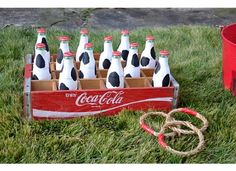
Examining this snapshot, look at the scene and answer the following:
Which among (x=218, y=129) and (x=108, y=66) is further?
(x=108, y=66)

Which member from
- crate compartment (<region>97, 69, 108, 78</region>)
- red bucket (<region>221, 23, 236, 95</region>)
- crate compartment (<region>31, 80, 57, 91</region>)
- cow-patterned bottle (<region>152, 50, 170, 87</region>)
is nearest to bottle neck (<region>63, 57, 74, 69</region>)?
crate compartment (<region>31, 80, 57, 91</region>)

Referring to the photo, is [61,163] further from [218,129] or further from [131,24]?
[131,24]

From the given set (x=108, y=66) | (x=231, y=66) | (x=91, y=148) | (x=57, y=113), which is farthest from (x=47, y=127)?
(x=231, y=66)

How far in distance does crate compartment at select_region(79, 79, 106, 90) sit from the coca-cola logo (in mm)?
81

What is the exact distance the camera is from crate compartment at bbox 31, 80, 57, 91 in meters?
2.14

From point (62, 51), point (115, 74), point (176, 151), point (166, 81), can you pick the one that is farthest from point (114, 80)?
point (176, 151)

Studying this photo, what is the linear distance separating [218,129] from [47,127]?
697mm

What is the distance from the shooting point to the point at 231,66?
239cm

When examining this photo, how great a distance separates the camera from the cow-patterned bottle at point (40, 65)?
2.19 meters

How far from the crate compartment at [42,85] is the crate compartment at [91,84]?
120mm

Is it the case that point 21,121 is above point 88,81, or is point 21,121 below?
below

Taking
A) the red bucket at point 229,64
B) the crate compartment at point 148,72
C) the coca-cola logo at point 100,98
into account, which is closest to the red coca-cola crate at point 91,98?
the coca-cola logo at point 100,98

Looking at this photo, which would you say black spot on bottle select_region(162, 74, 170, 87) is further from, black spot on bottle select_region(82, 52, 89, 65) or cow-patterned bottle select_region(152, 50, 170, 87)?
black spot on bottle select_region(82, 52, 89, 65)

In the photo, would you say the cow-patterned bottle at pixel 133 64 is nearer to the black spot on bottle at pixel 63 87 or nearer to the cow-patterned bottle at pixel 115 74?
the cow-patterned bottle at pixel 115 74
